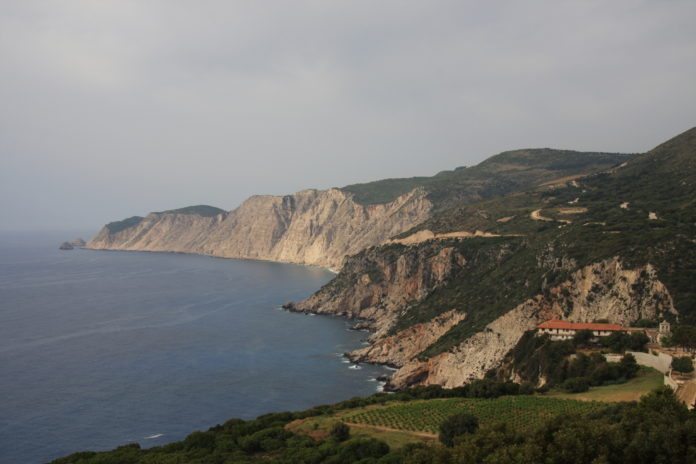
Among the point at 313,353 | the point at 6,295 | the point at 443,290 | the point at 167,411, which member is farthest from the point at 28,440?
the point at 6,295

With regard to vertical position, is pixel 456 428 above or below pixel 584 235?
below

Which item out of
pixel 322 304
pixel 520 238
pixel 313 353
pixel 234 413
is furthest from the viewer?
pixel 322 304

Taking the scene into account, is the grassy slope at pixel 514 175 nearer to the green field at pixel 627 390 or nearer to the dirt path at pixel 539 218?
the dirt path at pixel 539 218

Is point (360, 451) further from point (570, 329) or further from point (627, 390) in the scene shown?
point (570, 329)

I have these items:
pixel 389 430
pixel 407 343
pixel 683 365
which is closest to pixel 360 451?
pixel 389 430

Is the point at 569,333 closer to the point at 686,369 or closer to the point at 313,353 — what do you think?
the point at 686,369

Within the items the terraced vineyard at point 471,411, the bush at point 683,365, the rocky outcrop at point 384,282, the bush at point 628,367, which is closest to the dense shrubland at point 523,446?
the terraced vineyard at point 471,411
